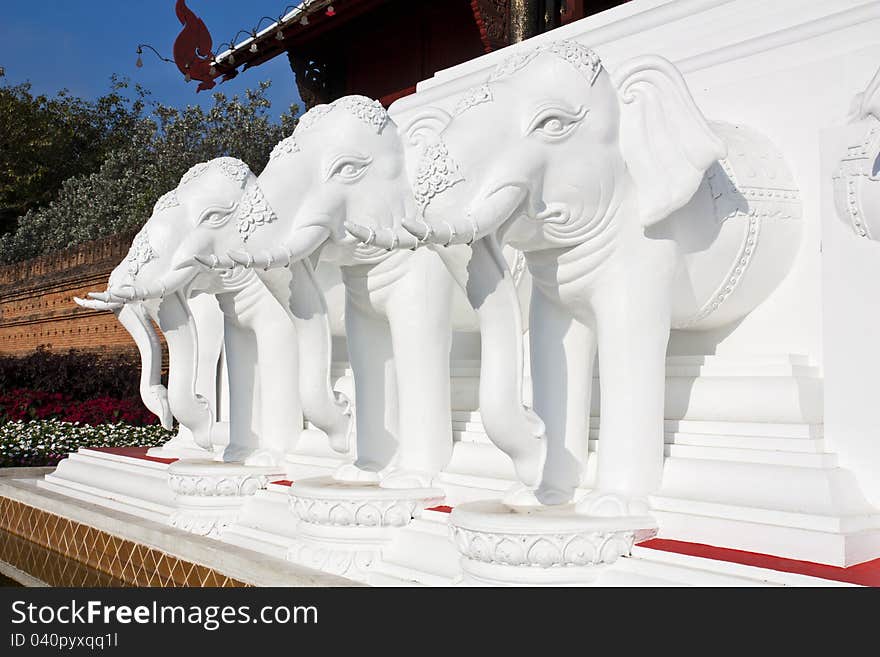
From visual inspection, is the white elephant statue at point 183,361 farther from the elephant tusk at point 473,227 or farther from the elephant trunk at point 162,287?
the elephant tusk at point 473,227

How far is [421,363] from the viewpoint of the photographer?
3887 millimetres

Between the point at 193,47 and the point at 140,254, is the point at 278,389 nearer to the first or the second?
the point at 140,254

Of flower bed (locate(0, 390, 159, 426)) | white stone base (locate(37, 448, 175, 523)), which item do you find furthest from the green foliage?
white stone base (locate(37, 448, 175, 523))

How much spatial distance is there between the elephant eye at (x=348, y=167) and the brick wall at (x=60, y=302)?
8616 mm

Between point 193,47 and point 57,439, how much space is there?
373 centimetres

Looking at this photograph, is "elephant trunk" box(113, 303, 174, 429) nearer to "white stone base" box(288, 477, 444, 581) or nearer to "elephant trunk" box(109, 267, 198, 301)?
"elephant trunk" box(109, 267, 198, 301)

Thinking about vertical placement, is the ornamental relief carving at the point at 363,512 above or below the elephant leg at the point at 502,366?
below

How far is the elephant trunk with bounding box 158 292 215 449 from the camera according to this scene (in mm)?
4969

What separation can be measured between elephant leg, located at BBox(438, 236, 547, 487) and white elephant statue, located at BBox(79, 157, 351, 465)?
1.74 metres

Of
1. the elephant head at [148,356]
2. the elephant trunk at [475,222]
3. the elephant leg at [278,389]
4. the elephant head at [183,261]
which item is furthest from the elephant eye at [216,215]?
the elephant trunk at [475,222]

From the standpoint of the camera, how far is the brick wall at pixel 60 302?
1242 cm

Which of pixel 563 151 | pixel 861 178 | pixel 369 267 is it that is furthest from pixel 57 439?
pixel 861 178

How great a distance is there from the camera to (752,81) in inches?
147
